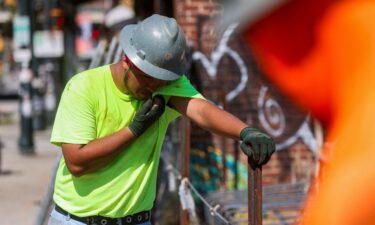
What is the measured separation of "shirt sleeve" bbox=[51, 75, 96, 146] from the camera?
2.92m

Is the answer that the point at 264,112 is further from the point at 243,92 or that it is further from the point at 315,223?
the point at 315,223

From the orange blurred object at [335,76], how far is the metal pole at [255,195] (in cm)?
51

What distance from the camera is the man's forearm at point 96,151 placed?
2875 millimetres

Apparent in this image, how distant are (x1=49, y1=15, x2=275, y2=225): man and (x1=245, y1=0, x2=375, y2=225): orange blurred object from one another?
2.92ft

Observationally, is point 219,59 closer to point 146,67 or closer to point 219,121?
point 219,121

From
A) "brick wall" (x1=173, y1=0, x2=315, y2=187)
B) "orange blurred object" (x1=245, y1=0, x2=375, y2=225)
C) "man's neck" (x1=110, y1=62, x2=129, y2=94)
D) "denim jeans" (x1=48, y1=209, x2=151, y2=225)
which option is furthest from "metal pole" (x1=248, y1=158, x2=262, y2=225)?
"brick wall" (x1=173, y1=0, x2=315, y2=187)

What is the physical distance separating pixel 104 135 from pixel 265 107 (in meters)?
4.20

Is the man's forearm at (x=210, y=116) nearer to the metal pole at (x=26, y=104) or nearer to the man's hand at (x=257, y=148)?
the man's hand at (x=257, y=148)

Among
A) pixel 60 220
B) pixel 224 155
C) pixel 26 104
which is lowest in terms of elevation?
pixel 26 104

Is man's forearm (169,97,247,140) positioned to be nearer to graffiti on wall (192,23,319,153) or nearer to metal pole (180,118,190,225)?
metal pole (180,118,190,225)

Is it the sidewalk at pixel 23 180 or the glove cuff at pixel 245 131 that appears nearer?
the glove cuff at pixel 245 131

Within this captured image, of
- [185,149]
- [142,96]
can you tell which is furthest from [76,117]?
[185,149]

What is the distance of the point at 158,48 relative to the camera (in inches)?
109

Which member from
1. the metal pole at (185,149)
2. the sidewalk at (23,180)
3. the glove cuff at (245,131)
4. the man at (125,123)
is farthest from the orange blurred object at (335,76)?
the sidewalk at (23,180)
